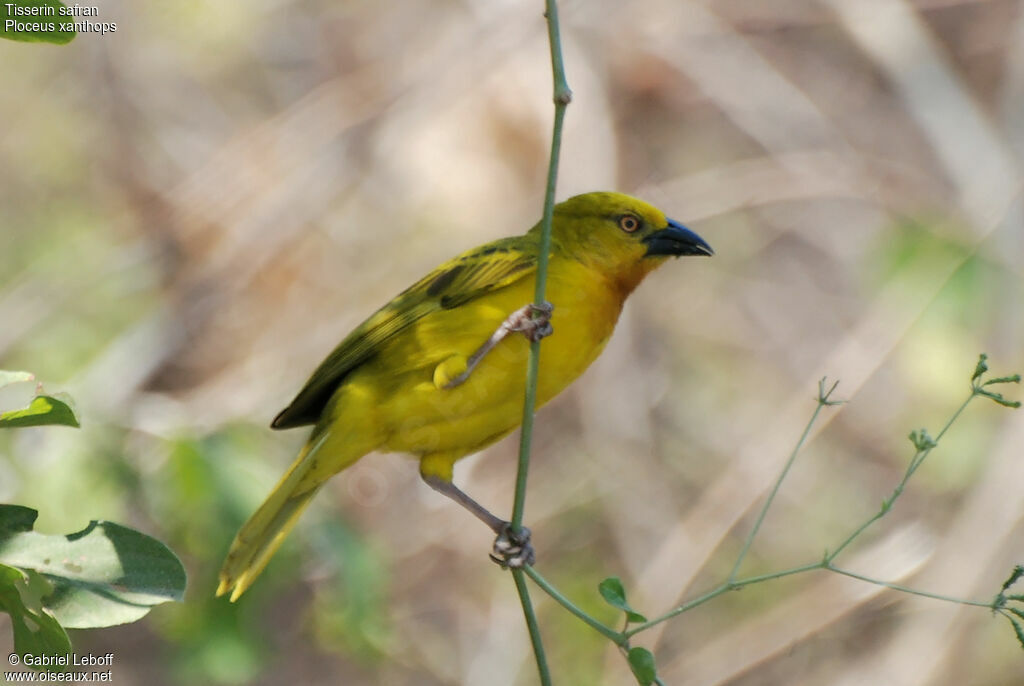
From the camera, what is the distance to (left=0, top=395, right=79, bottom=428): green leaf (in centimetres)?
182

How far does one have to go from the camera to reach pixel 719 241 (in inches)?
315

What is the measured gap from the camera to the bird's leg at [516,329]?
10.5ft

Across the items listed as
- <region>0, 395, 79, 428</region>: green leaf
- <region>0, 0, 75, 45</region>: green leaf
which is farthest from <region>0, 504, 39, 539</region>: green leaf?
<region>0, 0, 75, 45</region>: green leaf

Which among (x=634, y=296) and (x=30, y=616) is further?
(x=634, y=296)

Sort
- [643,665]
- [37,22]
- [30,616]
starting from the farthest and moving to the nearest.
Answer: [643,665]
[30,616]
[37,22]

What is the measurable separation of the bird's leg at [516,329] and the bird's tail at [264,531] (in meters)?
0.56

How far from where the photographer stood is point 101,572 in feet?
6.20

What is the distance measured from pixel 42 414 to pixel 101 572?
29cm

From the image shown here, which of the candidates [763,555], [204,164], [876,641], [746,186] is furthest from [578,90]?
[876,641]

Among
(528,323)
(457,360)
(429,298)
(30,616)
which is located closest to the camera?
(30,616)

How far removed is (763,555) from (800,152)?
9.23 feet

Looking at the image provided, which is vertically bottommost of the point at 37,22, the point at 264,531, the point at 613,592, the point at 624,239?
the point at 613,592

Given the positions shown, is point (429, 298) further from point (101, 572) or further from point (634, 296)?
point (634, 296)

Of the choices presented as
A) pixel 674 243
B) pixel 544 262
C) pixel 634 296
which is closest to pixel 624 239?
pixel 674 243
